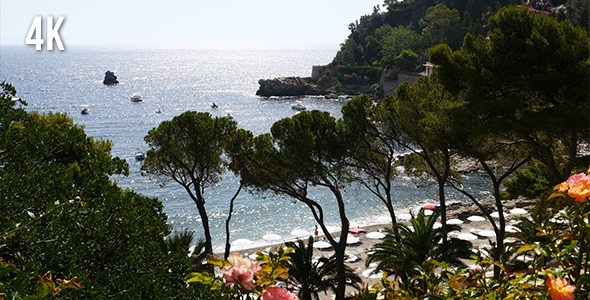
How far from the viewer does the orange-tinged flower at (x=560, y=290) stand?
2.00 metres

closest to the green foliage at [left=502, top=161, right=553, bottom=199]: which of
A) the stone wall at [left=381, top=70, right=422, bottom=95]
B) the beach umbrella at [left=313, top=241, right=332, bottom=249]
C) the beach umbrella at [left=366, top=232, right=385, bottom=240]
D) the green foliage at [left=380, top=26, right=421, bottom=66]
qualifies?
the beach umbrella at [left=366, top=232, right=385, bottom=240]

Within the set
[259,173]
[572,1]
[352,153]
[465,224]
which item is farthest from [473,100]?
[572,1]

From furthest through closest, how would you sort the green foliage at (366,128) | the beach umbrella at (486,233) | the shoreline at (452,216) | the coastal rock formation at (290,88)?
the coastal rock formation at (290,88) → the shoreline at (452,216) → the beach umbrella at (486,233) → the green foliage at (366,128)

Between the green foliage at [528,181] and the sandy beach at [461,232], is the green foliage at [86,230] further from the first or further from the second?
the sandy beach at [461,232]

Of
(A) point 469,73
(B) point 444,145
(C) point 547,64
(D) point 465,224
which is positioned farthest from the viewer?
(D) point 465,224

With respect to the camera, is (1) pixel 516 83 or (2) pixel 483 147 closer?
(1) pixel 516 83

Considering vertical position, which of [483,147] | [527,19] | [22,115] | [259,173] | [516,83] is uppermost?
[527,19]

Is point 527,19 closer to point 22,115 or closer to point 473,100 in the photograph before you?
point 473,100

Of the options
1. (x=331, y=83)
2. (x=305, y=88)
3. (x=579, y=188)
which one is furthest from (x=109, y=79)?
(x=579, y=188)

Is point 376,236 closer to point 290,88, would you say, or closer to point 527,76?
point 527,76

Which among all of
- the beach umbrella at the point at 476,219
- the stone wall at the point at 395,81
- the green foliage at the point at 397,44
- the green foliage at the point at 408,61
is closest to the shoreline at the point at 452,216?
the beach umbrella at the point at 476,219

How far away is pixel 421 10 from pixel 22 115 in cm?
10785

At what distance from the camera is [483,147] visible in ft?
41.4

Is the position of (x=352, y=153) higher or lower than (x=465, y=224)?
higher
